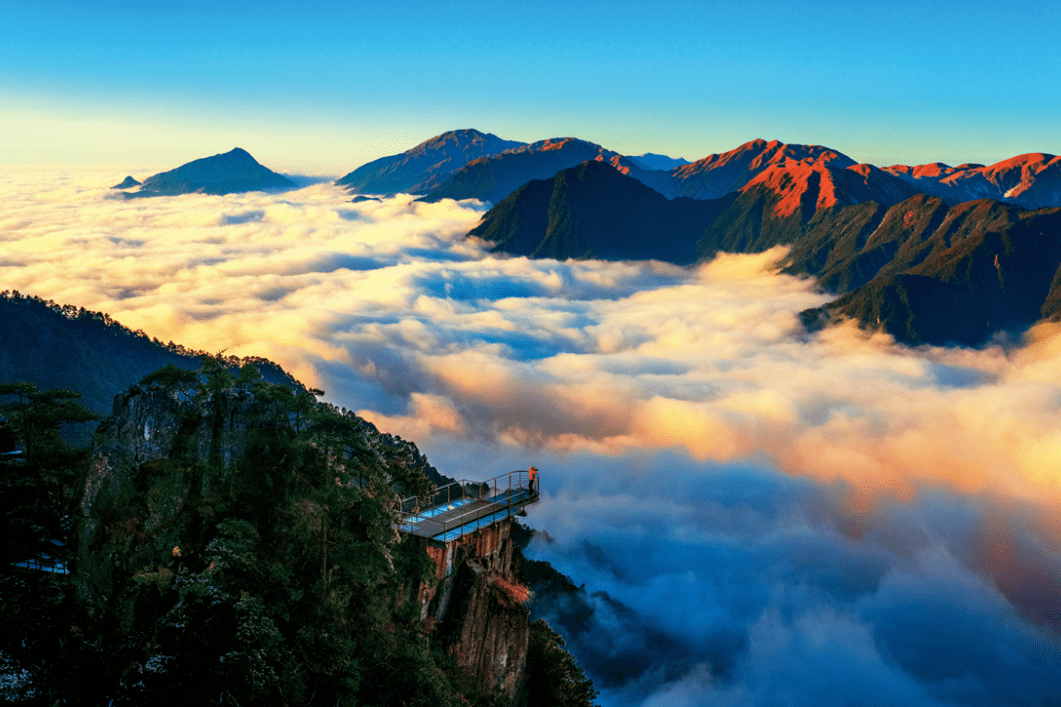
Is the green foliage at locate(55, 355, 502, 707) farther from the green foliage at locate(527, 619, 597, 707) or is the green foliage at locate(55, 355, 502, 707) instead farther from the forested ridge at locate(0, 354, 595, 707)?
the green foliage at locate(527, 619, 597, 707)

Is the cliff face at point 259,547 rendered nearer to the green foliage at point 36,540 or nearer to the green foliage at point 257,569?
the green foliage at point 257,569

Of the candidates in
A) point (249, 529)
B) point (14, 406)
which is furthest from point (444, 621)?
point (14, 406)

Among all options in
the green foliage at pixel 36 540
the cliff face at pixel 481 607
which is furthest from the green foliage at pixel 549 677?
the green foliage at pixel 36 540

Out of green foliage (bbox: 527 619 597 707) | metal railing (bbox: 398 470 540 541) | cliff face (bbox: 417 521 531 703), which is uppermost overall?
metal railing (bbox: 398 470 540 541)

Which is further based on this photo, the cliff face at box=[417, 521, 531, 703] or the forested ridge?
the cliff face at box=[417, 521, 531, 703]

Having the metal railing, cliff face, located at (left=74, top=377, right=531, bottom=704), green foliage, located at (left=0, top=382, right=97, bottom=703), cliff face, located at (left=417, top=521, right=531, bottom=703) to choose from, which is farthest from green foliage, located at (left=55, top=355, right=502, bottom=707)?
the metal railing

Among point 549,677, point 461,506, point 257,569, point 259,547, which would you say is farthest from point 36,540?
point 549,677
